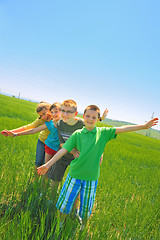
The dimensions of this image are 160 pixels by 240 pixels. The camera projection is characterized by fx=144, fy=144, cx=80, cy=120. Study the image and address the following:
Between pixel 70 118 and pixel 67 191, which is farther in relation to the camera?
pixel 70 118

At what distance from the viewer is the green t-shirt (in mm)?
1314

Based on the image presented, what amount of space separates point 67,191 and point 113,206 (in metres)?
0.87

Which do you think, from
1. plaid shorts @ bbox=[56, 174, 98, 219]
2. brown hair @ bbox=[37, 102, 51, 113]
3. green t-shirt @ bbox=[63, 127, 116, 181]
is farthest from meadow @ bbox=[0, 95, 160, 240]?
brown hair @ bbox=[37, 102, 51, 113]

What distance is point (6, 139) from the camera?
364 cm

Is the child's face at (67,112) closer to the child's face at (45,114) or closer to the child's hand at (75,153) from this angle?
the child's hand at (75,153)

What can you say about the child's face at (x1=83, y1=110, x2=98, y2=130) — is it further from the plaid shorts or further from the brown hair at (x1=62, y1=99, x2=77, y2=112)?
the plaid shorts

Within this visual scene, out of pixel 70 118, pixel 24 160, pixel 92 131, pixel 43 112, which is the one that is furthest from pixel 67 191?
pixel 24 160

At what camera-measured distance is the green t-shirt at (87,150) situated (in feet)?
4.31

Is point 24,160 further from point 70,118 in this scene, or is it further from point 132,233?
point 132,233

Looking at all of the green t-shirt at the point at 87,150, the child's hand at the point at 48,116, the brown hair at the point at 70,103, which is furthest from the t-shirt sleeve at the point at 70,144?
the child's hand at the point at 48,116

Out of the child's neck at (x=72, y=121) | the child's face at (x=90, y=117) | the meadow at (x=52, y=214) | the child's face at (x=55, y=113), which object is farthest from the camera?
the child's face at (x=55, y=113)

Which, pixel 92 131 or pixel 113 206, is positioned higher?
pixel 92 131

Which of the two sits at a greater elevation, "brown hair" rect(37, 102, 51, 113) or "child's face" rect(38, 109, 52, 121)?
"brown hair" rect(37, 102, 51, 113)

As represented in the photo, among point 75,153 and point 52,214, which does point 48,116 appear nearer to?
point 75,153
